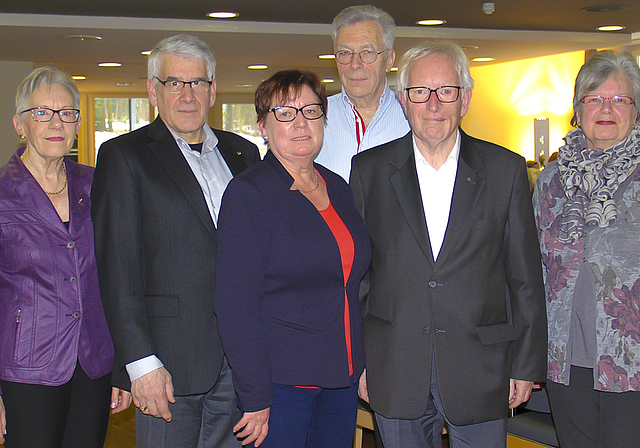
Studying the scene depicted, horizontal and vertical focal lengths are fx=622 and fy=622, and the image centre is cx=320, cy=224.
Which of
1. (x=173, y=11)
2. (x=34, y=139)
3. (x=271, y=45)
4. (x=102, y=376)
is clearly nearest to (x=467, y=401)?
(x=102, y=376)

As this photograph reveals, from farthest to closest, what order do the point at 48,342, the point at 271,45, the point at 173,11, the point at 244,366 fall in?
the point at 271,45 < the point at 173,11 < the point at 48,342 < the point at 244,366

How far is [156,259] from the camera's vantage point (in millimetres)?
1969

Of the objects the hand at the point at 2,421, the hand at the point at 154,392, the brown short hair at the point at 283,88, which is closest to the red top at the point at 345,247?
the brown short hair at the point at 283,88

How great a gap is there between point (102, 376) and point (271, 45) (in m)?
4.95

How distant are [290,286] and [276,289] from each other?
0.04 m

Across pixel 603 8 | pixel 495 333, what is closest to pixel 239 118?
pixel 603 8

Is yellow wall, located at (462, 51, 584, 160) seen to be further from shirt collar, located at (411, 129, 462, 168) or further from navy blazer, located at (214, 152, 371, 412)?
navy blazer, located at (214, 152, 371, 412)

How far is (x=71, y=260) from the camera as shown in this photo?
2.10 metres

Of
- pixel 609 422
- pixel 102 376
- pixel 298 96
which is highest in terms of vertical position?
pixel 298 96

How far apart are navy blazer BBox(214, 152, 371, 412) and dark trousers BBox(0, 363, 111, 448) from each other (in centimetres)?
65

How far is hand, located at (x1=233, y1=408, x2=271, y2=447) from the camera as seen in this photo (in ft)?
5.97

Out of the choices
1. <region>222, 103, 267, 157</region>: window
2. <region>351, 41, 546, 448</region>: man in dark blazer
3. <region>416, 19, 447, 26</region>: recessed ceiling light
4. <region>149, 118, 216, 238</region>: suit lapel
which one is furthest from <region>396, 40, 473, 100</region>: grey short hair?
<region>222, 103, 267, 157</region>: window

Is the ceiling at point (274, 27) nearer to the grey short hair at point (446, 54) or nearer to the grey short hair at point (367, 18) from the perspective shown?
the grey short hair at point (367, 18)

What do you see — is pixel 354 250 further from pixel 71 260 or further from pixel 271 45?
pixel 271 45
